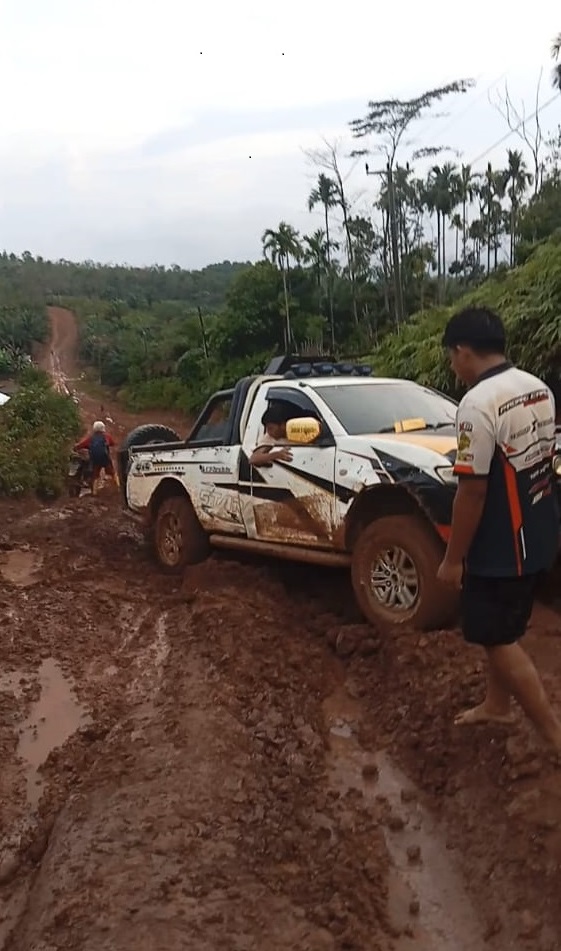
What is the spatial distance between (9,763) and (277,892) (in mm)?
2075

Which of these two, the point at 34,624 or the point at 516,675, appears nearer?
the point at 516,675

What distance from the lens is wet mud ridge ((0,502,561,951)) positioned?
305 cm

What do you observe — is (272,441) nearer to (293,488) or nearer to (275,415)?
(275,415)

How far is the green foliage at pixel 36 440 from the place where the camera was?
15.1 m

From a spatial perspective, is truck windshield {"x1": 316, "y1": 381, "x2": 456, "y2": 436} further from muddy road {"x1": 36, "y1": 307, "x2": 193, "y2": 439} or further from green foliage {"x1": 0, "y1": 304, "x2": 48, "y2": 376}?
green foliage {"x1": 0, "y1": 304, "x2": 48, "y2": 376}

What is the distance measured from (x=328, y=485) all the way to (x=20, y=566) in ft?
16.0

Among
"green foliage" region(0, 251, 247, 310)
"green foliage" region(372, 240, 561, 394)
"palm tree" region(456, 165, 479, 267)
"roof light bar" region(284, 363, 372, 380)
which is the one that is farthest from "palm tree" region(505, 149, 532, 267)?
"green foliage" region(0, 251, 247, 310)

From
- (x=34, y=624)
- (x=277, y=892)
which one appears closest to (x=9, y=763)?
(x=277, y=892)

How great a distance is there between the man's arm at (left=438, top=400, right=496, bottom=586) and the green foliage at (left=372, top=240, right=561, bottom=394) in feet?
31.2

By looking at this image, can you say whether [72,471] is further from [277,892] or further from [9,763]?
[277,892]

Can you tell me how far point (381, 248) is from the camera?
125 feet

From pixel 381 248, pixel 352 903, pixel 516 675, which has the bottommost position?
pixel 352 903

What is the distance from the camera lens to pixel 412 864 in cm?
346

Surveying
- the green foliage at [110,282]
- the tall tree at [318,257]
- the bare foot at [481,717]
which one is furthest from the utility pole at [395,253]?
the green foliage at [110,282]
